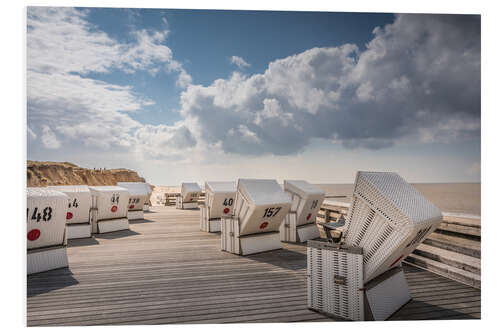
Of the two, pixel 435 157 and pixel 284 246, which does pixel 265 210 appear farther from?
pixel 435 157

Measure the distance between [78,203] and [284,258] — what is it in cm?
652

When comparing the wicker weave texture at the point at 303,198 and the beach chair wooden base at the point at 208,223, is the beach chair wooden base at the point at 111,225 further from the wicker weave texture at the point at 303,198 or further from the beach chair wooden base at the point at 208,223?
the wicker weave texture at the point at 303,198

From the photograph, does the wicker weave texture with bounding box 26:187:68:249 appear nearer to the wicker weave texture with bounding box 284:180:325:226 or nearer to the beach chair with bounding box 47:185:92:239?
the beach chair with bounding box 47:185:92:239

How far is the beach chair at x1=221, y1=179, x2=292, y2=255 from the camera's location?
6.91 meters

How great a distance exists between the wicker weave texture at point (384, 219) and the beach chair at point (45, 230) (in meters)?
5.38

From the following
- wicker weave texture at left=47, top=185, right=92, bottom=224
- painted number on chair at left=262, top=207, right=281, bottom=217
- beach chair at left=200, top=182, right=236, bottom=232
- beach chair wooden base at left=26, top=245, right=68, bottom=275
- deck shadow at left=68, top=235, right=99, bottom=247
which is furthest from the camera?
beach chair at left=200, top=182, right=236, bottom=232

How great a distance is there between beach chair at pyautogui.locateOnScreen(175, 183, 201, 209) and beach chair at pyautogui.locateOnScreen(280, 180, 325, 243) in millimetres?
11824

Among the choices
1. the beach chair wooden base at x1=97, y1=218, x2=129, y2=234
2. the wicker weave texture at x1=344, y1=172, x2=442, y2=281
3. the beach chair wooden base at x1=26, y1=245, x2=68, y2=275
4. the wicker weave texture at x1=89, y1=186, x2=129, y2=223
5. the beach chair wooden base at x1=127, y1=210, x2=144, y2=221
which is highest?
the wicker weave texture at x1=344, y1=172, x2=442, y2=281

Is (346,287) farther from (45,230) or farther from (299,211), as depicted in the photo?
(45,230)

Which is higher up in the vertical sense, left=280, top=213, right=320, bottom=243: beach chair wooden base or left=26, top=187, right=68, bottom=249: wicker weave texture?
left=26, top=187, right=68, bottom=249: wicker weave texture

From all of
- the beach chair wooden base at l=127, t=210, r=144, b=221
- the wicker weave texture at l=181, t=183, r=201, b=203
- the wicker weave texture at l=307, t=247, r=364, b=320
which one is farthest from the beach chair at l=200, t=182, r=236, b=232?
the wicker weave texture at l=181, t=183, r=201, b=203

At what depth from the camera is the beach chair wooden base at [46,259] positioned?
5.75 metres

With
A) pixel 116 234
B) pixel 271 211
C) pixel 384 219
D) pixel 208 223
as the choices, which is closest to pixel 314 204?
pixel 271 211

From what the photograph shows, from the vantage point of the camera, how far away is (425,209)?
368cm
